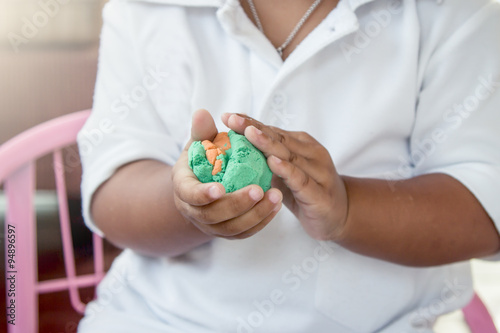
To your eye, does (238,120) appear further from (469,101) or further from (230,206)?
(469,101)

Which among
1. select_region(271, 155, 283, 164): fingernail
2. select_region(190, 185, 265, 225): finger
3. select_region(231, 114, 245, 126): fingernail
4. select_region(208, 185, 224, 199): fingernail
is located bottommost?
select_region(190, 185, 265, 225): finger

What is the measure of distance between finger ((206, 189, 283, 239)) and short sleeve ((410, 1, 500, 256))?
0.28 meters

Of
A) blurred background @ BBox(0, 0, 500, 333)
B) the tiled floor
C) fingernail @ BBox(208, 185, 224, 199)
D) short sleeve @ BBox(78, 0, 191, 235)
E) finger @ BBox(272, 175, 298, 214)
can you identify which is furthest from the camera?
blurred background @ BBox(0, 0, 500, 333)

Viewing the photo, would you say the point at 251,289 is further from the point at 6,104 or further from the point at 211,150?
the point at 6,104

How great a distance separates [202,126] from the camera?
0.45 metres

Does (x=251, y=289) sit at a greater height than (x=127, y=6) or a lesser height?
lesser

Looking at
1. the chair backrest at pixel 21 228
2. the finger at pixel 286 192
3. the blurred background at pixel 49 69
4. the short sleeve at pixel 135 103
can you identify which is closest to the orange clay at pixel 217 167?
the finger at pixel 286 192

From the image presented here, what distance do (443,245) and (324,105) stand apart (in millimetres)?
212

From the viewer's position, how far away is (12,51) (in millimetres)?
1182

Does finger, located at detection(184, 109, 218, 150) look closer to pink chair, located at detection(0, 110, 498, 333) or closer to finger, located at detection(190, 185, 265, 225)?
finger, located at detection(190, 185, 265, 225)

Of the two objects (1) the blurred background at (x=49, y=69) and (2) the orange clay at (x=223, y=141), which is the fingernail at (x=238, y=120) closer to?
(2) the orange clay at (x=223, y=141)

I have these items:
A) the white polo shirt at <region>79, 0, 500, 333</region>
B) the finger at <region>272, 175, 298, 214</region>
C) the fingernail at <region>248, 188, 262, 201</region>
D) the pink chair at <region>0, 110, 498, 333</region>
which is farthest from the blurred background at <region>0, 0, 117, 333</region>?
the fingernail at <region>248, 188, 262, 201</region>

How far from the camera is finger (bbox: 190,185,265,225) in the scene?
0.39 metres

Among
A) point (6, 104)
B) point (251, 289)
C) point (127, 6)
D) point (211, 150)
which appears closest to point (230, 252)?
point (251, 289)
